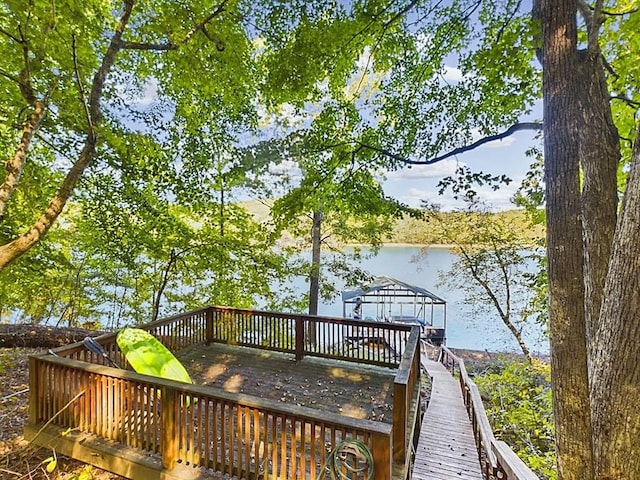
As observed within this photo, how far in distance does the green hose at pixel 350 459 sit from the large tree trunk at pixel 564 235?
5.11 ft

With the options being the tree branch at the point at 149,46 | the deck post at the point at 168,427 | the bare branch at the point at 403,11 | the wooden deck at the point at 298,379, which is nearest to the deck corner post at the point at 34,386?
the deck post at the point at 168,427

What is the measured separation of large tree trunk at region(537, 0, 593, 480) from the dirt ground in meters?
1.98

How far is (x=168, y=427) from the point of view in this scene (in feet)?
9.52

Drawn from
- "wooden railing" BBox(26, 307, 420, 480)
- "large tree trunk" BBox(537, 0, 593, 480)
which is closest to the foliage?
"large tree trunk" BBox(537, 0, 593, 480)

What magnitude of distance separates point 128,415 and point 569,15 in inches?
222

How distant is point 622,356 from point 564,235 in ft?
4.13

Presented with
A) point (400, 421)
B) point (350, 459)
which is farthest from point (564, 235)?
point (350, 459)

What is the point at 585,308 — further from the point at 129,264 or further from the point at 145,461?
the point at 129,264

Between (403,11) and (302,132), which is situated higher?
(403,11)

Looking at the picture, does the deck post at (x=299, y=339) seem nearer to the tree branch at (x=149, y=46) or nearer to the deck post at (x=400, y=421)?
the deck post at (x=400, y=421)

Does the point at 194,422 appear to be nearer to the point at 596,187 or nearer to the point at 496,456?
the point at 496,456

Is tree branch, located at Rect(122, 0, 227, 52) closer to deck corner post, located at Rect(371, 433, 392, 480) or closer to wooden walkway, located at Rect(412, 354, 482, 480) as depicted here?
deck corner post, located at Rect(371, 433, 392, 480)

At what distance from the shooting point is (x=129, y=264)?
7422mm

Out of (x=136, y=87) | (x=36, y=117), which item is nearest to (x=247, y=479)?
(x=36, y=117)
